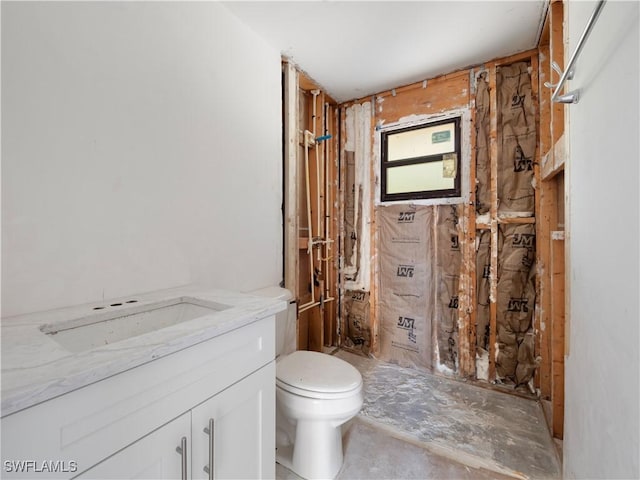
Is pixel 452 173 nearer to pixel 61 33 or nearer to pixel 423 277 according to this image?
pixel 423 277

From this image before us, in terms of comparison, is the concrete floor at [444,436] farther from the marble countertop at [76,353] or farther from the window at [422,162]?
the window at [422,162]

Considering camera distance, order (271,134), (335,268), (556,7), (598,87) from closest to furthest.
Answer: (598,87), (556,7), (271,134), (335,268)

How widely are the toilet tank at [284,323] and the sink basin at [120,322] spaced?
1.69 ft

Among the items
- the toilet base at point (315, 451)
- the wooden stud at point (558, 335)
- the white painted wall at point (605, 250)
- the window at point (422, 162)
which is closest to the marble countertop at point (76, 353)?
the toilet base at point (315, 451)

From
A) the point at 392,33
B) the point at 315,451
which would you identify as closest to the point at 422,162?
the point at 392,33

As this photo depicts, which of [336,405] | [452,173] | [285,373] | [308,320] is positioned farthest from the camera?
[308,320]

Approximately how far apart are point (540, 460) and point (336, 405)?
1.09m

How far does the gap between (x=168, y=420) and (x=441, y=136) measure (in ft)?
7.94

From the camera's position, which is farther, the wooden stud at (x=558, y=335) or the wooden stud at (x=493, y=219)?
the wooden stud at (x=493, y=219)

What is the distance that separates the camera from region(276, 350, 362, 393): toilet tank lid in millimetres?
1237

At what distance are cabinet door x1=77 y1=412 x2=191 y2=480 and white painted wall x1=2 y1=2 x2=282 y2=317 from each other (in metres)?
0.61

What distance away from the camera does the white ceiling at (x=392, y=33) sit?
1.50 metres

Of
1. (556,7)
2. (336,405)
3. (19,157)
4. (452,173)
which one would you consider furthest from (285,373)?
(556,7)

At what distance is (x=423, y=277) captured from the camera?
88.7 inches
